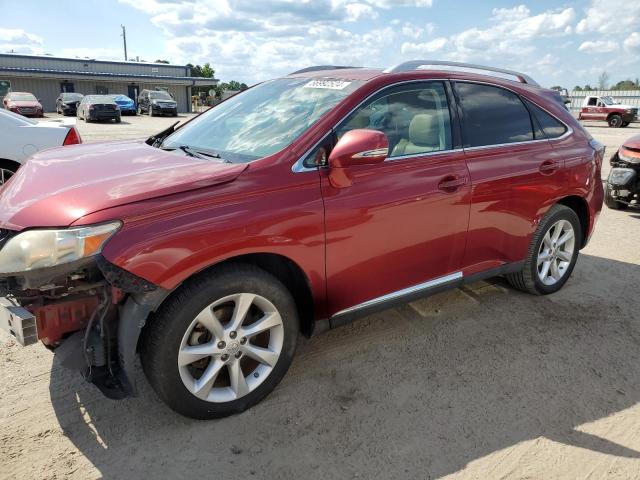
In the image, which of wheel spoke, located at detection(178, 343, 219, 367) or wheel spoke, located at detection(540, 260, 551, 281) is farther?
wheel spoke, located at detection(540, 260, 551, 281)

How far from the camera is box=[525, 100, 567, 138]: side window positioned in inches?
159

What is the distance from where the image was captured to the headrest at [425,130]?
328 centimetres

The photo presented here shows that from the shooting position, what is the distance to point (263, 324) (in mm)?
2738

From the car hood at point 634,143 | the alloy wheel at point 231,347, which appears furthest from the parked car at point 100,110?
the alloy wheel at point 231,347

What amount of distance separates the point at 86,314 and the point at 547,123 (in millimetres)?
3610

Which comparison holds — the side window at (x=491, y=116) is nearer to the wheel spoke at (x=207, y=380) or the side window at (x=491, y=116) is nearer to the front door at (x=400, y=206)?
the front door at (x=400, y=206)

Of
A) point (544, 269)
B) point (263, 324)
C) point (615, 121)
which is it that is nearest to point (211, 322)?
point (263, 324)

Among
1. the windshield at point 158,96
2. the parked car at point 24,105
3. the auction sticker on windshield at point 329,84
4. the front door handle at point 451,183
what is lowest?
the front door handle at point 451,183

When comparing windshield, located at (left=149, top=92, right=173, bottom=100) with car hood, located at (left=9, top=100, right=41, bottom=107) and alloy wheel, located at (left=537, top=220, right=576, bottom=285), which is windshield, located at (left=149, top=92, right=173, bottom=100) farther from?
alloy wheel, located at (left=537, top=220, right=576, bottom=285)

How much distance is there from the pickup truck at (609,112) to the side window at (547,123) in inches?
Result: 1198

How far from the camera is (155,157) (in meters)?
3.05

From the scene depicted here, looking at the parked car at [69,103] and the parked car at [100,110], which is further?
the parked car at [69,103]

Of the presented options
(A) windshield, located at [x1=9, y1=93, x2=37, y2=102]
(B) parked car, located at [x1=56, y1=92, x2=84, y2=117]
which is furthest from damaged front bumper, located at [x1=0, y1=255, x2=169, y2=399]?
(B) parked car, located at [x1=56, y1=92, x2=84, y2=117]

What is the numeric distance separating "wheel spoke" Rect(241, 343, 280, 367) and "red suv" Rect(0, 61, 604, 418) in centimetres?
2
